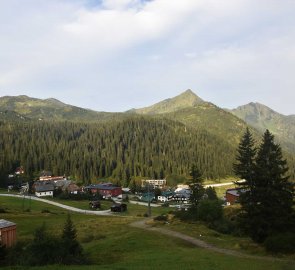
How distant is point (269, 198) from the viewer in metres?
41.8

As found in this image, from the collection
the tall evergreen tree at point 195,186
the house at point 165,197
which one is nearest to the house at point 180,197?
the house at point 165,197

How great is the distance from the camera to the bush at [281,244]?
33.4 metres

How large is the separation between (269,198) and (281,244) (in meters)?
8.61

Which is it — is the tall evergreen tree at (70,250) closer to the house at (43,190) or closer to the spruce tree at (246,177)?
the spruce tree at (246,177)

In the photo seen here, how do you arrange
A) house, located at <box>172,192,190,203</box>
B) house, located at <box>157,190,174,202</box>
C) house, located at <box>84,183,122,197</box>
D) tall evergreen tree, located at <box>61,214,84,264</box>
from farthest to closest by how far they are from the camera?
1. house, located at <box>84,183,122,197</box>
2. house, located at <box>157,190,174,202</box>
3. house, located at <box>172,192,190,203</box>
4. tall evergreen tree, located at <box>61,214,84,264</box>

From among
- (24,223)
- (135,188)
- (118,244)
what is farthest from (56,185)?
(118,244)

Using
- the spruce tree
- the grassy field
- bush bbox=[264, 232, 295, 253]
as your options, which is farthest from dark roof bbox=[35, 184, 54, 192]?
bush bbox=[264, 232, 295, 253]

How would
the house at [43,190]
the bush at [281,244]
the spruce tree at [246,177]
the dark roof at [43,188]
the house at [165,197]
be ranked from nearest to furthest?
the bush at [281,244] < the spruce tree at [246,177] < the house at [43,190] < the dark roof at [43,188] < the house at [165,197]

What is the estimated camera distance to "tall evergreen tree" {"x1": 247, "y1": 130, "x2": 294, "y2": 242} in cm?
4103

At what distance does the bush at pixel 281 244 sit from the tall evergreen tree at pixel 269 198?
5363 millimetres

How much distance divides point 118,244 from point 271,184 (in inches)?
704

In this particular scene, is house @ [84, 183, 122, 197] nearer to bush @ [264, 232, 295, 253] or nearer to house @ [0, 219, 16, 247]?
house @ [0, 219, 16, 247]

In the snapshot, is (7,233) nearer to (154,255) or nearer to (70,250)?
(70,250)

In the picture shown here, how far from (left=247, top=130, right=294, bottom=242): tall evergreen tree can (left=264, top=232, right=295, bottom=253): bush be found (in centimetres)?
536
